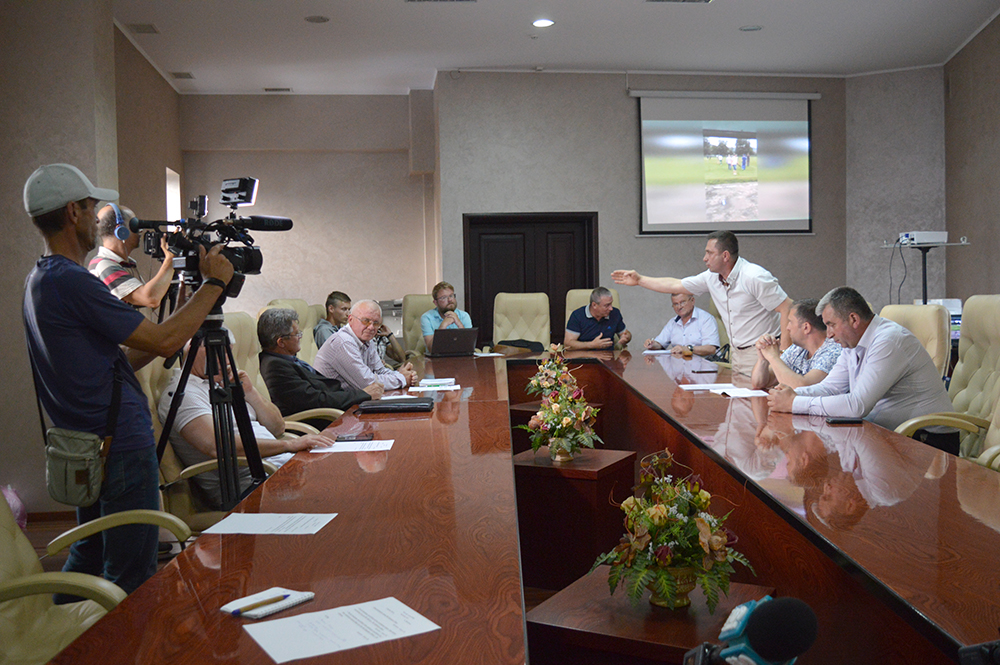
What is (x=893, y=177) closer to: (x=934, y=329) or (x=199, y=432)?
(x=934, y=329)

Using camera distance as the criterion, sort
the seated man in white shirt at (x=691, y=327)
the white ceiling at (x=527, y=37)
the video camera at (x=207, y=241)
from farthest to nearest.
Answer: the seated man in white shirt at (x=691, y=327), the white ceiling at (x=527, y=37), the video camera at (x=207, y=241)

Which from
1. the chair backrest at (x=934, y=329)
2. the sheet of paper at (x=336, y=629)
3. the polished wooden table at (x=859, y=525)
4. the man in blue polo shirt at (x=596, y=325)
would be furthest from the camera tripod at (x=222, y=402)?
the man in blue polo shirt at (x=596, y=325)

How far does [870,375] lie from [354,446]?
6.27 feet

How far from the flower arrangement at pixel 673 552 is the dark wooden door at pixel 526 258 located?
6314 mm

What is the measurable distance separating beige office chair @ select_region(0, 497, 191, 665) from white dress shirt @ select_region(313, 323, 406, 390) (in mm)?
2211

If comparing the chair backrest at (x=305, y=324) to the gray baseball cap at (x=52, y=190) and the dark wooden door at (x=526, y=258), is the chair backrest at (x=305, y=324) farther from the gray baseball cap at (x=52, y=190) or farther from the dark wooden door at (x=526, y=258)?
the gray baseball cap at (x=52, y=190)

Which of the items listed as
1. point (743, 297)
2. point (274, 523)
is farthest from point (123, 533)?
point (743, 297)

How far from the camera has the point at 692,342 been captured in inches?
251

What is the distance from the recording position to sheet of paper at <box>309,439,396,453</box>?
2.47 metres

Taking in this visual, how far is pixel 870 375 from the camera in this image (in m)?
2.98

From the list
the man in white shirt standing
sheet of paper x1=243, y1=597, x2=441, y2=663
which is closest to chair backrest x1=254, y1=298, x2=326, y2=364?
the man in white shirt standing

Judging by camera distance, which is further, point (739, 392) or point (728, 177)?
point (728, 177)

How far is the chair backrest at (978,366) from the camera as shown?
3.34 m

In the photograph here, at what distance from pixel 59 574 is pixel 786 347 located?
11.9 feet
